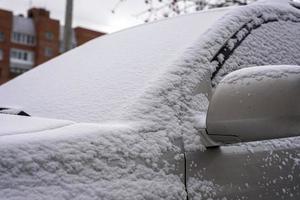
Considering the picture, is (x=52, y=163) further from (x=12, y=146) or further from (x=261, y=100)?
(x=261, y=100)

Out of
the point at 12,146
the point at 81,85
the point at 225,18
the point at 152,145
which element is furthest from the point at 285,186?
the point at 12,146

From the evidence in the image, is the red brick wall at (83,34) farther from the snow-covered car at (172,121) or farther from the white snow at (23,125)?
the white snow at (23,125)

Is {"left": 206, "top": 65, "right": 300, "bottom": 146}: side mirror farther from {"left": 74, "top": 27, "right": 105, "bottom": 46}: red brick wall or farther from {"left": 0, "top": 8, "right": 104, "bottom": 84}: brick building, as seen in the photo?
{"left": 74, "top": 27, "right": 105, "bottom": 46}: red brick wall

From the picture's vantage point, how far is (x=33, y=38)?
58625 millimetres

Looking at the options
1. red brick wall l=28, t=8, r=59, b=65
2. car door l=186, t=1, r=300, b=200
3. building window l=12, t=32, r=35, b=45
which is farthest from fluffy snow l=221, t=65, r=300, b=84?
building window l=12, t=32, r=35, b=45

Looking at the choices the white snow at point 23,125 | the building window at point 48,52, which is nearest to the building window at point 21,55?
the building window at point 48,52

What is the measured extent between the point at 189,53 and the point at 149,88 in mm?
239

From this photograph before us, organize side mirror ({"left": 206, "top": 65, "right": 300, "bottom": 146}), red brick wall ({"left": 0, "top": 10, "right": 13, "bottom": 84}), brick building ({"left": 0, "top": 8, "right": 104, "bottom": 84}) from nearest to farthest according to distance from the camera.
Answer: side mirror ({"left": 206, "top": 65, "right": 300, "bottom": 146}) < red brick wall ({"left": 0, "top": 10, "right": 13, "bottom": 84}) < brick building ({"left": 0, "top": 8, "right": 104, "bottom": 84})

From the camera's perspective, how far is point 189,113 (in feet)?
4.88

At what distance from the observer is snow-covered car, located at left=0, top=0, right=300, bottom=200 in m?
1.13

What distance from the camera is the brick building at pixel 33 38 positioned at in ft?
184

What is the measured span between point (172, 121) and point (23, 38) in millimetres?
58669

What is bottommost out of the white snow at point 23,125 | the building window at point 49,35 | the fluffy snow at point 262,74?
the white snow at point 23,125

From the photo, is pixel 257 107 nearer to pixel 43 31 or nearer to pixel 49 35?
pixel 43 31
